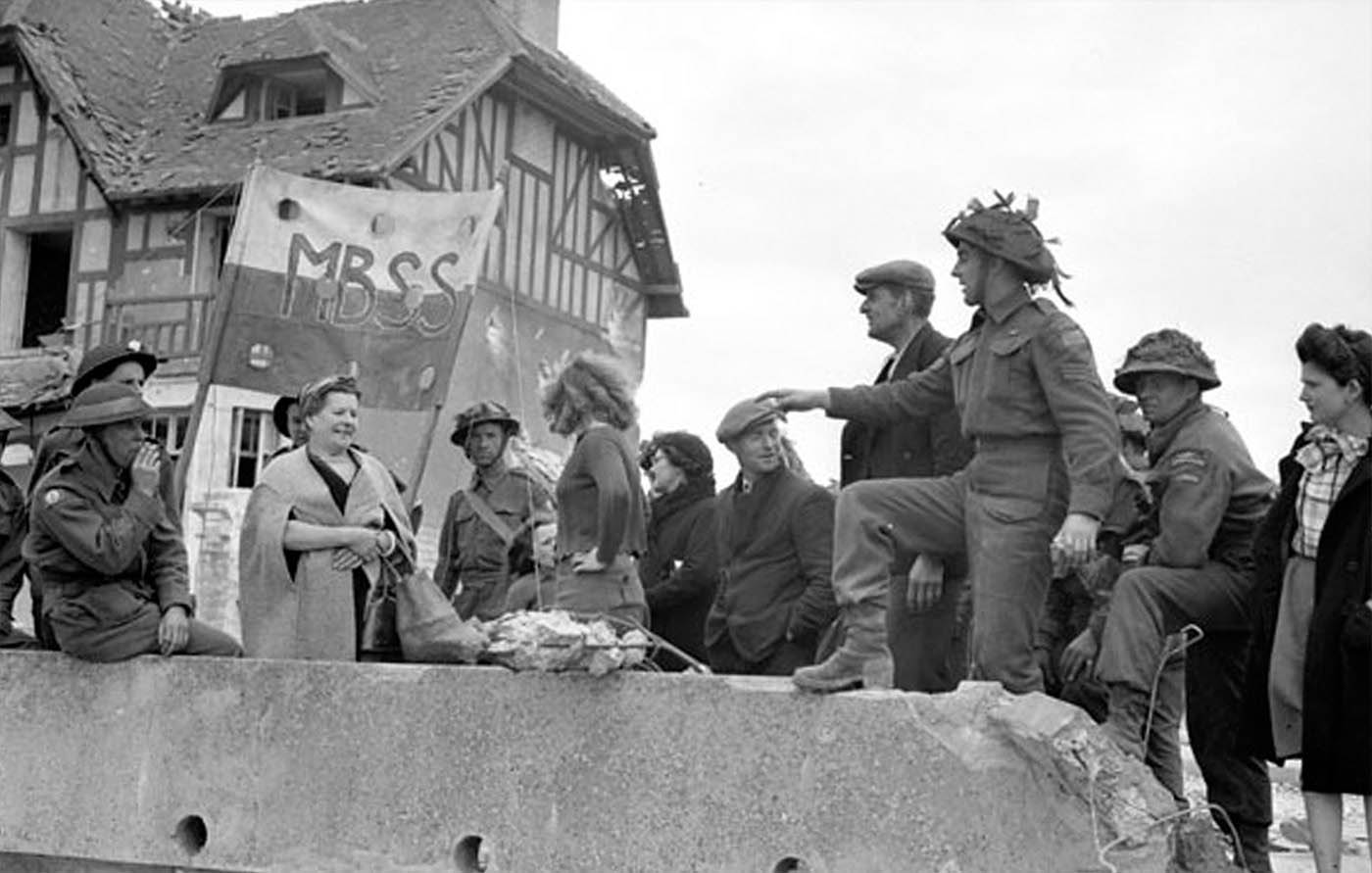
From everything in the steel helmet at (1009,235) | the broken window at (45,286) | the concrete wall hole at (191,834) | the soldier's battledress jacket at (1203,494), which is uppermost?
the broken window at (45,286)

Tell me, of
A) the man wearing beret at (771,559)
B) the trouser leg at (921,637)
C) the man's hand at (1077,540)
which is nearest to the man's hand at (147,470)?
the man wearing beret at (771,559)

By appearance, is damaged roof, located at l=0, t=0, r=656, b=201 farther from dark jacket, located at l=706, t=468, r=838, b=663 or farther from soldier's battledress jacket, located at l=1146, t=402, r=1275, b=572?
soldier's battledress jacket, located at l=1146, t=402, r=1275, b=572

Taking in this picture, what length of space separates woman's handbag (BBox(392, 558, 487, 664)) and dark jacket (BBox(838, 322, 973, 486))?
56.7 inches

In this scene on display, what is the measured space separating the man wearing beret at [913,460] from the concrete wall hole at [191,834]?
7.32 feet

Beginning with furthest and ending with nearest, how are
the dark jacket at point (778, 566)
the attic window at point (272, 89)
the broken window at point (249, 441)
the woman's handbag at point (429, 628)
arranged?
1. the attic window at point (272, 89)
2. the broken window at point (249, 441)
3. the dark jacket at point (778, 566)
4. the woman's handbag at point (429, 628)

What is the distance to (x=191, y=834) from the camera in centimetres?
538

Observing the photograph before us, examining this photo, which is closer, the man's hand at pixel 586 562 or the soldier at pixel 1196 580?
the soldier at pixel 1196 580

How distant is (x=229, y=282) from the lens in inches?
338

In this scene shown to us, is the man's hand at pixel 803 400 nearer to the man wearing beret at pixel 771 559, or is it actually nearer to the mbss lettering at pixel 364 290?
the man wearing beret at pixel 771 559

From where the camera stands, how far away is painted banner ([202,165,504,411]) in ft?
28.5

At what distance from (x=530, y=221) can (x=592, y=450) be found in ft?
63.1

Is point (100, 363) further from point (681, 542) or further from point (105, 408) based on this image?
point (681, 542)


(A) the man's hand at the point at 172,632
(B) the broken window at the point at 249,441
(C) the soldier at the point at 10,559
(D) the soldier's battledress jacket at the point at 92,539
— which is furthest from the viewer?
(B) the broken window at the point at 249,441

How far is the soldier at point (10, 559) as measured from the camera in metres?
6.03
